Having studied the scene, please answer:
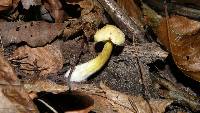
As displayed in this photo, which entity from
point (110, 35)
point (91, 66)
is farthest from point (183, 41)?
point (91, 66)

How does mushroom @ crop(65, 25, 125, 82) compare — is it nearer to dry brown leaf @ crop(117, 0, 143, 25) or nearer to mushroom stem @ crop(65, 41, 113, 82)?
mushroom stem @ crop(65, 41, 113, 82)

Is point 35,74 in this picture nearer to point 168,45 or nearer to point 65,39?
point 65,39

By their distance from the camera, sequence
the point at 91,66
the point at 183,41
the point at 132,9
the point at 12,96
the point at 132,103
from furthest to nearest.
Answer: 1. the point at 132,9
2. the point at 183,41
3. the point at 91,66
4. the point at 132,103
5. the point at 12,96

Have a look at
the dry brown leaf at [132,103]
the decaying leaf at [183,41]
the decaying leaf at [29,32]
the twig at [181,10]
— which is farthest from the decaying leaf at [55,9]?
the twig at [181,10]

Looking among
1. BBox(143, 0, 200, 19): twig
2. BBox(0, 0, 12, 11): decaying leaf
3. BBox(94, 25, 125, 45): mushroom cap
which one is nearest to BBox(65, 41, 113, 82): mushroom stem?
BBox(94, 25, 125, 45): mushroom cap

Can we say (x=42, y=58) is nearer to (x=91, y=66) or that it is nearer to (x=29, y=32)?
(x=29, y=32)
